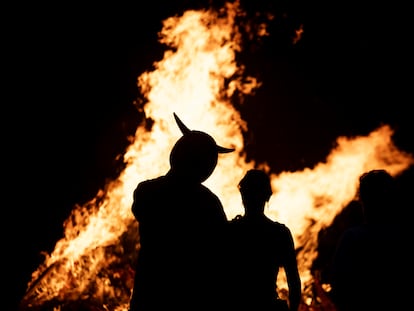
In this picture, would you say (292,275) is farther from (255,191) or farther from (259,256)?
(255,191)

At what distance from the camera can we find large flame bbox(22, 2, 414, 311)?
5949mm

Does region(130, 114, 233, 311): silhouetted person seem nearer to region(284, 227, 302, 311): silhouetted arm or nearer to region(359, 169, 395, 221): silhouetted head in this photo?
region(284, 227, 302, 311): silhouetted arm

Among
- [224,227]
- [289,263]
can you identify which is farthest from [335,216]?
[224,227]

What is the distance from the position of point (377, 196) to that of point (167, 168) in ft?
15.3

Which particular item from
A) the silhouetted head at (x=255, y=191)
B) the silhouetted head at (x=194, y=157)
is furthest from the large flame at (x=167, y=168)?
the silhouetted head at (x=194, y=157)

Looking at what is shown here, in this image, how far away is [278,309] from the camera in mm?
2473

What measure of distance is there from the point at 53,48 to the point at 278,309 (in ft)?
26.4

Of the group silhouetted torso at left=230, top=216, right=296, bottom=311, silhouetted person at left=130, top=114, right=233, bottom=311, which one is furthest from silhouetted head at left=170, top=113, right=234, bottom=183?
silhouetted torso at left=230, top=216, right=296, bottom=311

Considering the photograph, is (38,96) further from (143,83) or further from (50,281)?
(50,281)

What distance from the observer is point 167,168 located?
22.0ft

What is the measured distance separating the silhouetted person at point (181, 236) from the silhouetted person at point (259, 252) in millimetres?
672

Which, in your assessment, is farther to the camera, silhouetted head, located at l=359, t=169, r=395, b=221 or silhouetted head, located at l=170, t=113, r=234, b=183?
silhouetted head, located at l=359, t=169, r=395, b=221

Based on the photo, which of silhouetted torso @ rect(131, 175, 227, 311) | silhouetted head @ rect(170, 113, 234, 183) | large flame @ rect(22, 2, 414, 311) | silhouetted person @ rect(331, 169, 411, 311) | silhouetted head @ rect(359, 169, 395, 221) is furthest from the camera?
large flame @ rect(22, 2, 414, 311)

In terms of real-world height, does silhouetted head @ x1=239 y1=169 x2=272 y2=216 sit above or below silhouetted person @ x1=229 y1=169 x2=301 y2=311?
above
